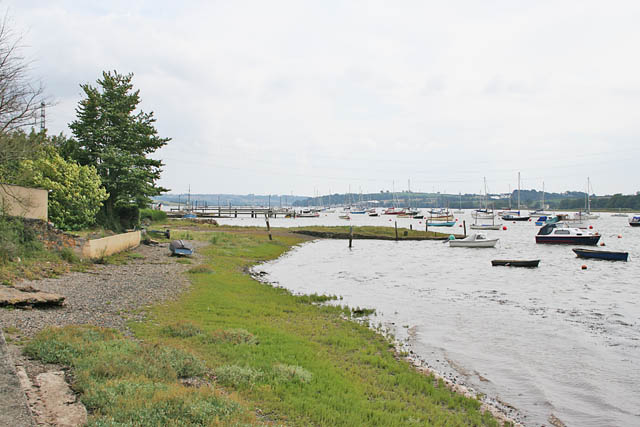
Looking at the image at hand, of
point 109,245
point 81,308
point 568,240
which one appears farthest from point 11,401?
point 568,240

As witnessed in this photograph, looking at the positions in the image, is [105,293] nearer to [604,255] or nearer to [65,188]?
[65,188]

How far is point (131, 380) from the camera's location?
24.8ft

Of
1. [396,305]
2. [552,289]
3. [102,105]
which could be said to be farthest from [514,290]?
[102,105]

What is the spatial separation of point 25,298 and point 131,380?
721 cm

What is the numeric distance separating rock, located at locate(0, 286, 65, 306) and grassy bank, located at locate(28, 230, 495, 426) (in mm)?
2776

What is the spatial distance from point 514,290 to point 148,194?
2829 cm

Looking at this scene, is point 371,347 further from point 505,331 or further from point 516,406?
point 505,331

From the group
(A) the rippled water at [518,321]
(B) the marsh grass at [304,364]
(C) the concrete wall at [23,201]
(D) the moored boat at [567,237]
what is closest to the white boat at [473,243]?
(D) the moored boat at [567,237]

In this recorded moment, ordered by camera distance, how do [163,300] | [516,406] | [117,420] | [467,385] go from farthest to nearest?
[163,300] → [467,385] → [516,406] → [117,420]

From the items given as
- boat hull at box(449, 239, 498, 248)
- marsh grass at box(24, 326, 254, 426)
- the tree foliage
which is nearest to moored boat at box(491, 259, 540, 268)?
boat hull at box(449, 239, 498, 248)

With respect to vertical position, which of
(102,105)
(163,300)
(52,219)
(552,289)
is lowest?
(552,289)

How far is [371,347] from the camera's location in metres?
13.7

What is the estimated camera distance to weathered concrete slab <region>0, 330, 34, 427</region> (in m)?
5.14

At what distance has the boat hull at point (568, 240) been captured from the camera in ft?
196
